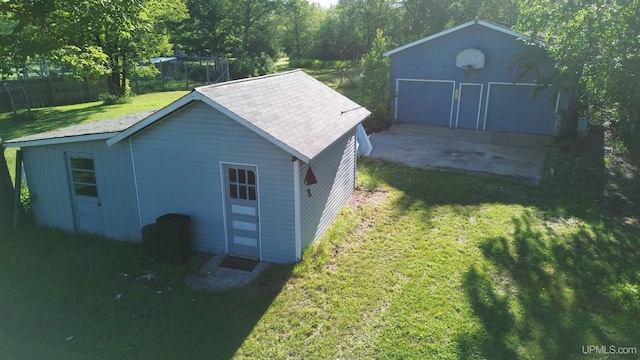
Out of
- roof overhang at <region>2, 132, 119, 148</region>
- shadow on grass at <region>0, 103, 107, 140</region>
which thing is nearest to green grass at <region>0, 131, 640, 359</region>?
roof overhang at <region>2, 132, 119, 148</region>

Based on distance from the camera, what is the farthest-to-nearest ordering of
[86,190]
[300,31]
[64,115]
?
[300,31], [64,115], [86,190]

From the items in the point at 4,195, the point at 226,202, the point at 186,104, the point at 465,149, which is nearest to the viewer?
the point at 186,104

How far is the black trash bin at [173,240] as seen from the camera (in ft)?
27.3

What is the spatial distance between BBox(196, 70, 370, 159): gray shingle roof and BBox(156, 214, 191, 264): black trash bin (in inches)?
97.5

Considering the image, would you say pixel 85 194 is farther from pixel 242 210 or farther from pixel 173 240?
pixel 242 210

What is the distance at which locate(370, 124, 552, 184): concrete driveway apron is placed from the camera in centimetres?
1420

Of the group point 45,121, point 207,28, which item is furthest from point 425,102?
point 207,28

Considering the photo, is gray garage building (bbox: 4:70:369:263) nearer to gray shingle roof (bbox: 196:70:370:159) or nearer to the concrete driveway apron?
gray shingle roof (bbox: 196:70:370:159)

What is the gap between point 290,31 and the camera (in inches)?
2212

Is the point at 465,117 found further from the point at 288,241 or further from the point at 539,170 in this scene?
the point at 288,241

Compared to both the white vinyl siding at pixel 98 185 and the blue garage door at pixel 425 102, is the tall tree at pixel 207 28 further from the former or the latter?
the white vinyl siding at pixel 98 185

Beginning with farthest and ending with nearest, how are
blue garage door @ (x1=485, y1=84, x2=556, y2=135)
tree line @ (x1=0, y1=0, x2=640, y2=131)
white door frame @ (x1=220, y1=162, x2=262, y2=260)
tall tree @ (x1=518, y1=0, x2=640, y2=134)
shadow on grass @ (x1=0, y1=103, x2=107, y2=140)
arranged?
shadow on grass @ (x1=0, y1=103, x2=107, y2=140)
blue garage door @ (x1=485, y1=84, x2=556, y2=135)
tree line @ (x1=0, y1=0, x2=640, y2=131)
tall tree @ (x1=518, y1=0, x2=640, y2=134)
white door frame @ (x1=220, y1=162, x2=262, y2=260)

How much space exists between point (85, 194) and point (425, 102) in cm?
1488

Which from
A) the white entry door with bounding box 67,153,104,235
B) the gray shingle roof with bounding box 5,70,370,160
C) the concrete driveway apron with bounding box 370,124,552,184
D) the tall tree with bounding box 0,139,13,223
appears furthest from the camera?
the concrete driveway apron with bounding box 370,124,552,184
